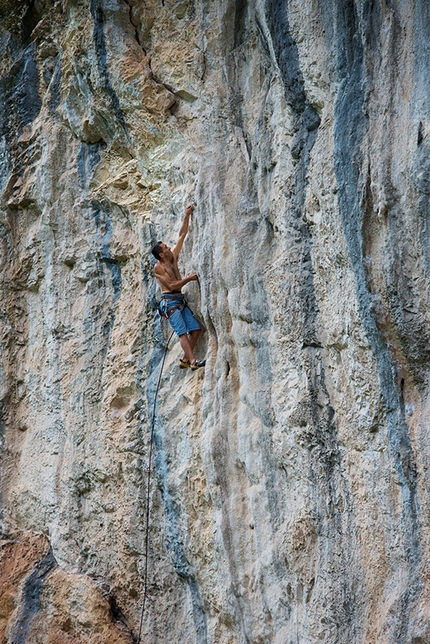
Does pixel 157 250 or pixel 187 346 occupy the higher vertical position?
pixel 157 250

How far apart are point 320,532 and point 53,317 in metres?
5.10

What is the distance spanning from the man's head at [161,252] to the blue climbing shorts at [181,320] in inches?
17.7

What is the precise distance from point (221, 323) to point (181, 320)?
0.53 metres

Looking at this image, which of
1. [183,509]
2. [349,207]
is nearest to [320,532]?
[183,509]

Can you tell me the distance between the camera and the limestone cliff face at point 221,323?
5.58 m

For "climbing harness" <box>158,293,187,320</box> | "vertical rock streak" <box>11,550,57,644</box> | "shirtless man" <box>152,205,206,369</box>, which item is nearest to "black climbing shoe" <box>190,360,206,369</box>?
"shirtless man" <box>152,205,206,369</box>

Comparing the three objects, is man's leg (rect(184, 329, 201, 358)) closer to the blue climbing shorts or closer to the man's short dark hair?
the blue climbing shorts

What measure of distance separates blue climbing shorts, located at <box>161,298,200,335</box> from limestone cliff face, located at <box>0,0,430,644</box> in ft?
0.75

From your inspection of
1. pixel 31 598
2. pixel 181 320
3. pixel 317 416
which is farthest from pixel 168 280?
pixel 31 598

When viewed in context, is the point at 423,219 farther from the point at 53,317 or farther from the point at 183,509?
the point at 53,317

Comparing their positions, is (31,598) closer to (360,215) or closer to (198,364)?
(198,364)

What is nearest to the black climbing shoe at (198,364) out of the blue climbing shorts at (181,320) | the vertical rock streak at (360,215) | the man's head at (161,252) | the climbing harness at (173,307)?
the blue climbing shorts at (181,320)

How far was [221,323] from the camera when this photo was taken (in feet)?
24.4

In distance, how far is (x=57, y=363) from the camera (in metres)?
9.73
